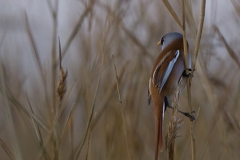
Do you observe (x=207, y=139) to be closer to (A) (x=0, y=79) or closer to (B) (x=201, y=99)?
(B) (x=201, y=99)

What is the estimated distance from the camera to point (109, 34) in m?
1.14

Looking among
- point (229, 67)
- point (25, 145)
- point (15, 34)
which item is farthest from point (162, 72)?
point (25, 145)

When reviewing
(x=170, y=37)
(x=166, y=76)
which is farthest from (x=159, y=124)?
(x=170, y=37)

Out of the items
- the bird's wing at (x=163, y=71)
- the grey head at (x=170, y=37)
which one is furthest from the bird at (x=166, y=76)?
the grey head at (x=170, y=37)

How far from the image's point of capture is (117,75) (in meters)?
1.03

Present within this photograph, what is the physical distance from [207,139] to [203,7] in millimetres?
447

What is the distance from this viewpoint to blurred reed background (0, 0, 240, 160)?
1001 millimetres

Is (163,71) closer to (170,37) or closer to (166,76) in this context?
(166,76)

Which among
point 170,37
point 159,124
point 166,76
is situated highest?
point 170,37

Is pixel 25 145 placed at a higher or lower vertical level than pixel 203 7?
lower

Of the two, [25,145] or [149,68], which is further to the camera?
[25,145]

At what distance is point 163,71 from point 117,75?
13 cm

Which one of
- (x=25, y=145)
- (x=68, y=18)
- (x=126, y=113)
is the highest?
(x=68, y=18)

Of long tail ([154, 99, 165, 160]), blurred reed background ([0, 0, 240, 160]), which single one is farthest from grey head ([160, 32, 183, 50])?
long tail ([154, 99, 165, 160])
